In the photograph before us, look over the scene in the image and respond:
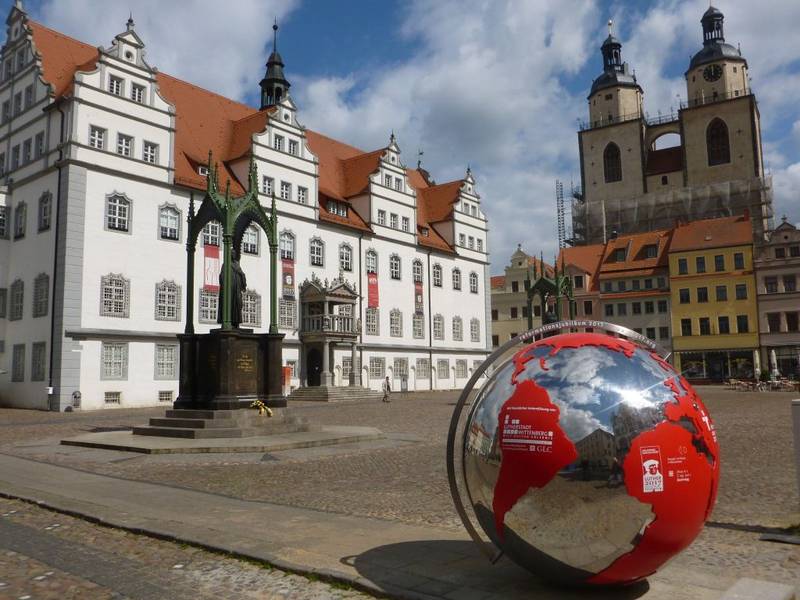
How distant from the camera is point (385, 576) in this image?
191 inches

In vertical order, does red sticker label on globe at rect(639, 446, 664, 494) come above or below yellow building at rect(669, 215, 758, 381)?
below

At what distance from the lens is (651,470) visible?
395 centimetres

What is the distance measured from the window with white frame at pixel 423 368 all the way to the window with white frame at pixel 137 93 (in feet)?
82.9

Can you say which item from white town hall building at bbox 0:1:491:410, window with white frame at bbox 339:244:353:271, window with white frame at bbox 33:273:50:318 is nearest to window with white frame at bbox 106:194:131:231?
white town hall building at bbox 0:1:491:410

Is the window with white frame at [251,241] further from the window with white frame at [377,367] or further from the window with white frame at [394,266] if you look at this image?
the window with white frame at [394,266]

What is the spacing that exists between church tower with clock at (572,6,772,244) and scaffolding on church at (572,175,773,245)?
0.10 metres

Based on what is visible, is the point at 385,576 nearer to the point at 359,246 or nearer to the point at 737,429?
the point at 737,429

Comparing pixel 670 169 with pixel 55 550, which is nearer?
pixel 55 550

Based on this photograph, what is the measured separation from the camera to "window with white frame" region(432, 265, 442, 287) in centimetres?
5131

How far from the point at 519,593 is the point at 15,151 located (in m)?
36.3

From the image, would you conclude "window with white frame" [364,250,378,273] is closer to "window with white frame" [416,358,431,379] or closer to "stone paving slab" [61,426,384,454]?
"window with white frame" [416,358,431,379]

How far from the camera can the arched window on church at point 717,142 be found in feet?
233

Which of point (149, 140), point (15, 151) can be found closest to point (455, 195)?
point (149, 140)

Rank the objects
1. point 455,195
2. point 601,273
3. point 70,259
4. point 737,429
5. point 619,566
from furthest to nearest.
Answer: point 601,273
point 455,195
point 70,259
point 737,429
point 619,566
